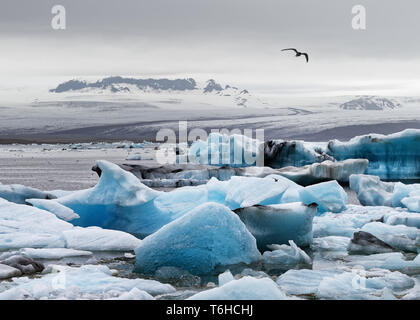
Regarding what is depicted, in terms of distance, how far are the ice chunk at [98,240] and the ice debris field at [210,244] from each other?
0.02 metres

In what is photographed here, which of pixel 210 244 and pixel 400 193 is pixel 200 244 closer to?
pixel 210 244

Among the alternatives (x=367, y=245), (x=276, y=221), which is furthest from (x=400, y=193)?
(x=276, y=221)

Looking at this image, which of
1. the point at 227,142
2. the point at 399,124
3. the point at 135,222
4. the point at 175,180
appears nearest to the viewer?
the point at 135,222

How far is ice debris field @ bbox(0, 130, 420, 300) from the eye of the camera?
5488mm

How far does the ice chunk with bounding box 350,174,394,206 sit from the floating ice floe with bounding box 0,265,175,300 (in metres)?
7.33

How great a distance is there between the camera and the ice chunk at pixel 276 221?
753 centimetres

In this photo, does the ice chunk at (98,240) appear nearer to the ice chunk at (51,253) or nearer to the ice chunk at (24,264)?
the ice chunk at (51,253)

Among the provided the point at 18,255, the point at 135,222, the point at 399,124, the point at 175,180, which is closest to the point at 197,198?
the point at 135,222

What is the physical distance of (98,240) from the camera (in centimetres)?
757

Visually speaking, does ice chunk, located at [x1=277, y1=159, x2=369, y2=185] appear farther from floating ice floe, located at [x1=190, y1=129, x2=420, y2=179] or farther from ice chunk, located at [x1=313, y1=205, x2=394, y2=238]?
ice chunk, located at [x1=313, y1=205, x2=394, y2=238]

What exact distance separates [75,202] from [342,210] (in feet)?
14.6

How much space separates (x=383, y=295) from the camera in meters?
5.24

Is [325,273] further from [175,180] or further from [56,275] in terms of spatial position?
[175,180]
